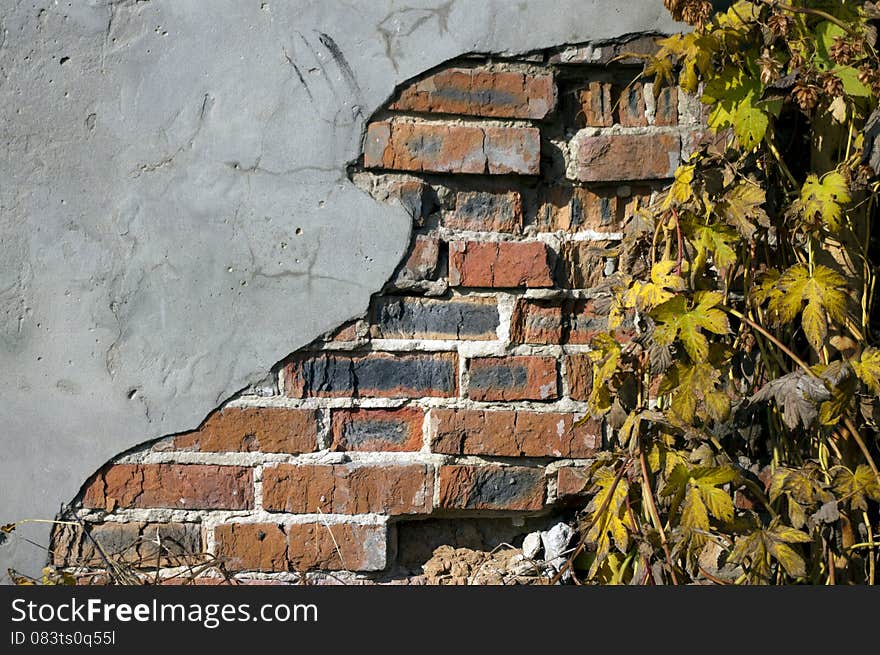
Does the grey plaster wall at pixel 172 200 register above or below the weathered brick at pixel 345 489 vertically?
above

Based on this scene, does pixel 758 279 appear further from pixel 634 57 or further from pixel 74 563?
pixel 74 563

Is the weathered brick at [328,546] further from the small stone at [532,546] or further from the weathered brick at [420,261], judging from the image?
the weathered brick at [420,261]

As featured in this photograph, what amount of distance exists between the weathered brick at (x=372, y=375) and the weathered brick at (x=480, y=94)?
0.43 metres

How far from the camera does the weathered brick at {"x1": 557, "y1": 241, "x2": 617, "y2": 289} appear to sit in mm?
1583

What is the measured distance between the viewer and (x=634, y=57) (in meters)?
1.56

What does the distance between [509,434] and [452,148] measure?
0.50 metres

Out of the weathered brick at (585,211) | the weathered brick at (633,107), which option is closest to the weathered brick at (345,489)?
the weathered brick at (585,211)

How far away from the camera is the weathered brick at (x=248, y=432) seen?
1537 mm

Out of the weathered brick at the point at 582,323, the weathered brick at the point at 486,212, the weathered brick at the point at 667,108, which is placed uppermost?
the weathered brick at the point at 667,108

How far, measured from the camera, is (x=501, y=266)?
1565mm

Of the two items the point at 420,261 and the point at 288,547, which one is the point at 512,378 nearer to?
the point at 420,261

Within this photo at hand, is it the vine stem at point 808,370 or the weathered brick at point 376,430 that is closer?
the vine stem at point 808,370

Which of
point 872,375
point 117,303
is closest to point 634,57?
point 872,375

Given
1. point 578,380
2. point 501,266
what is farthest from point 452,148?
point 578,380
